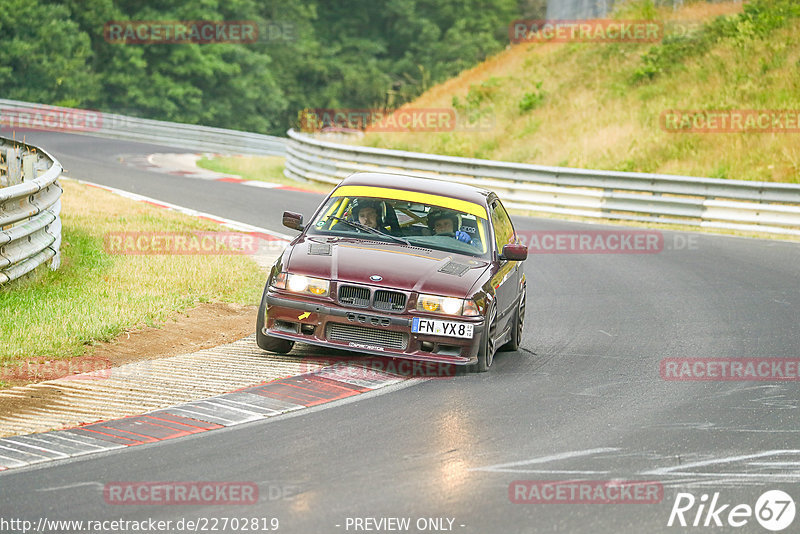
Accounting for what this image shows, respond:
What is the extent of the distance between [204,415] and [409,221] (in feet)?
11.4

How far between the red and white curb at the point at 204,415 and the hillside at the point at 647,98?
62.0 ft

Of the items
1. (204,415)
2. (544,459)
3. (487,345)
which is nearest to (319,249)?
(487,345)

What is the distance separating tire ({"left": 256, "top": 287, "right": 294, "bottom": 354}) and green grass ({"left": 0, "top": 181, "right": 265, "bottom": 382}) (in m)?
1.44

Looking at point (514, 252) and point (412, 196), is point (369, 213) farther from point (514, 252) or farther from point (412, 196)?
point (514, 252)

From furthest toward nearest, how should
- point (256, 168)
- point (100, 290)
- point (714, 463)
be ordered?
point (256, 168) → point (100, 290) → point (714, 463)

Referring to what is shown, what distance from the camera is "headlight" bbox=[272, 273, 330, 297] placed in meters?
9.49

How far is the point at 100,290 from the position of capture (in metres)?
12.1

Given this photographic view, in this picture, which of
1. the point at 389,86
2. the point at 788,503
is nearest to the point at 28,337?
the point at 788,503

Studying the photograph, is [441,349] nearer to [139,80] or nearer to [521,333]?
[521,333]

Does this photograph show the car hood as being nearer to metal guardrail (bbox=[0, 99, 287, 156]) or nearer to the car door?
the car door

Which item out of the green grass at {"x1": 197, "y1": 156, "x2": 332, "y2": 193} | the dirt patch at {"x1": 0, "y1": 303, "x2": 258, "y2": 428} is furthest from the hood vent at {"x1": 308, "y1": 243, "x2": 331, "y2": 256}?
the green grass at {"x1": 197, "y1": 156, "x2": 332, "y2": 193}

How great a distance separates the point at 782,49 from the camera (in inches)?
1257

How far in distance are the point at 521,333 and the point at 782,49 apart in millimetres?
23470

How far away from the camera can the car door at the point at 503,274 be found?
10148 millimetres
